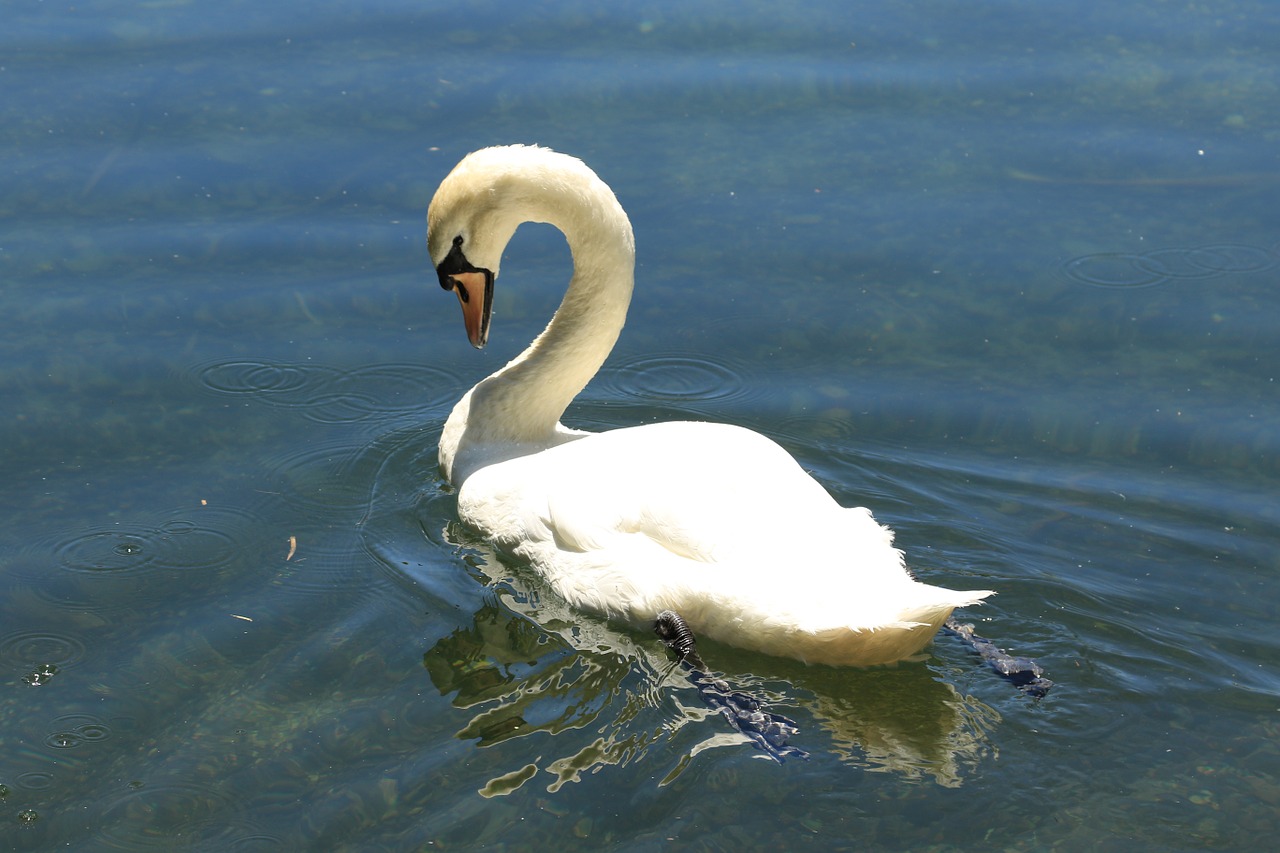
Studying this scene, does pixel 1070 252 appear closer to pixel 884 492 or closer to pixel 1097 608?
pixel 884 492

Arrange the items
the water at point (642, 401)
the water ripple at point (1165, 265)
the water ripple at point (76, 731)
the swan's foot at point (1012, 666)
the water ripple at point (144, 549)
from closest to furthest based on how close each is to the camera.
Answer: the water at point (642, 401)
the water ripple at point (76, 731)
the swan's foot at point (1012, 666)
the water ripple at point (144, 549)
the water ripple at point (1165, 265)

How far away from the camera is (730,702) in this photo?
5.59m

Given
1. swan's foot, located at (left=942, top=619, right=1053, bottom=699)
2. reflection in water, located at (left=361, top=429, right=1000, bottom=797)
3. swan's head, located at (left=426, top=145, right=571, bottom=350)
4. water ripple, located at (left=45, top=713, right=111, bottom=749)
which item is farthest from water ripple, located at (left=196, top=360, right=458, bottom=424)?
swan's foot, located at (left=942, top=619, right=1053, bottom=699)

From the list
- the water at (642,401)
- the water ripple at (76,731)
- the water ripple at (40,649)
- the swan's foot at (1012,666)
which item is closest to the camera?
the water at (642,401)

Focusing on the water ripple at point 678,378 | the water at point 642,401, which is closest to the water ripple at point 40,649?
the water at point 642,401

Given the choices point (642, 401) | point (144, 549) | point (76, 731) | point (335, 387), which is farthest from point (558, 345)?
point (76, 731)

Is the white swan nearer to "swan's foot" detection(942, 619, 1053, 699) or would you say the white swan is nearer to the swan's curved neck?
the swan's curved neck

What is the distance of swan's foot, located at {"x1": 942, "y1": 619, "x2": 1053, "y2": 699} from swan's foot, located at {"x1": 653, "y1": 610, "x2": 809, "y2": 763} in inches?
32.9

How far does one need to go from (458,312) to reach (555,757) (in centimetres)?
358

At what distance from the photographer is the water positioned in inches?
209

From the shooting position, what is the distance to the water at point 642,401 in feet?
17.4

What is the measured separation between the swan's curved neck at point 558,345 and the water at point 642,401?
1.17ft

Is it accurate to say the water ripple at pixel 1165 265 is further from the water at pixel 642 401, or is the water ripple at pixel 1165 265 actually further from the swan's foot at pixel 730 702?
the swan's foot at pixel 730 702

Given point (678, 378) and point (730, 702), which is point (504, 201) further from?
point (730, 702)
